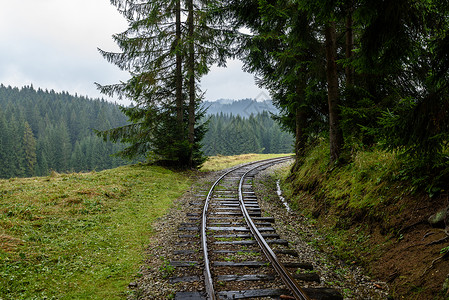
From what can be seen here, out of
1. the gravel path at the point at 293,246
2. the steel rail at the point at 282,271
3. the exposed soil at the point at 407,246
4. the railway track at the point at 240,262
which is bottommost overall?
the gravel path at the point at 293,246

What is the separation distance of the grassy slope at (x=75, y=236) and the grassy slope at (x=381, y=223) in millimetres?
4858

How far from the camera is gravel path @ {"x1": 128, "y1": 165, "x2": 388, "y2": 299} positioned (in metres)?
4.27

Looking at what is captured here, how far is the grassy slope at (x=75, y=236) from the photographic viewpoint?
4.44m

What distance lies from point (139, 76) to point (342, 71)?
12.2 m

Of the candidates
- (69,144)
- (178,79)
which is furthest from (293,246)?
(69,144)

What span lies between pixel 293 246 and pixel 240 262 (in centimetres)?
177

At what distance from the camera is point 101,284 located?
15.0 ft

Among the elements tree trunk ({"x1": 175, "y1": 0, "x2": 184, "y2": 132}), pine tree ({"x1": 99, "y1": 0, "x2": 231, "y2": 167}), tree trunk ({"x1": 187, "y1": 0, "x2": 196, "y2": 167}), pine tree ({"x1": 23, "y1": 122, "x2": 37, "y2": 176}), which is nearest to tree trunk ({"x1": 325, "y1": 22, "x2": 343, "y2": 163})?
pine tree ({"x1": 99, "y1": 0, "x2": 231, "y2": 167})

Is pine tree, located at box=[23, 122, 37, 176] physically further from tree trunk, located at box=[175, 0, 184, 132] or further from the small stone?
the small stone

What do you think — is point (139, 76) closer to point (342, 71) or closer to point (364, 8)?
point (342, 71)

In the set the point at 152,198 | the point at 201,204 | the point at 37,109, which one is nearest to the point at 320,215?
the point at 201,204

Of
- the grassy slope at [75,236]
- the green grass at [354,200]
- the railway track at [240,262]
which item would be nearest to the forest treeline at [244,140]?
the grassy slope at [75,236]

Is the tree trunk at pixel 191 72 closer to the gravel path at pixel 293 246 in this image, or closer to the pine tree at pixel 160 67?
the pine tree at pixel 160 67

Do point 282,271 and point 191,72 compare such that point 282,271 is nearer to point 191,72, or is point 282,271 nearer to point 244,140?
point 191,72
